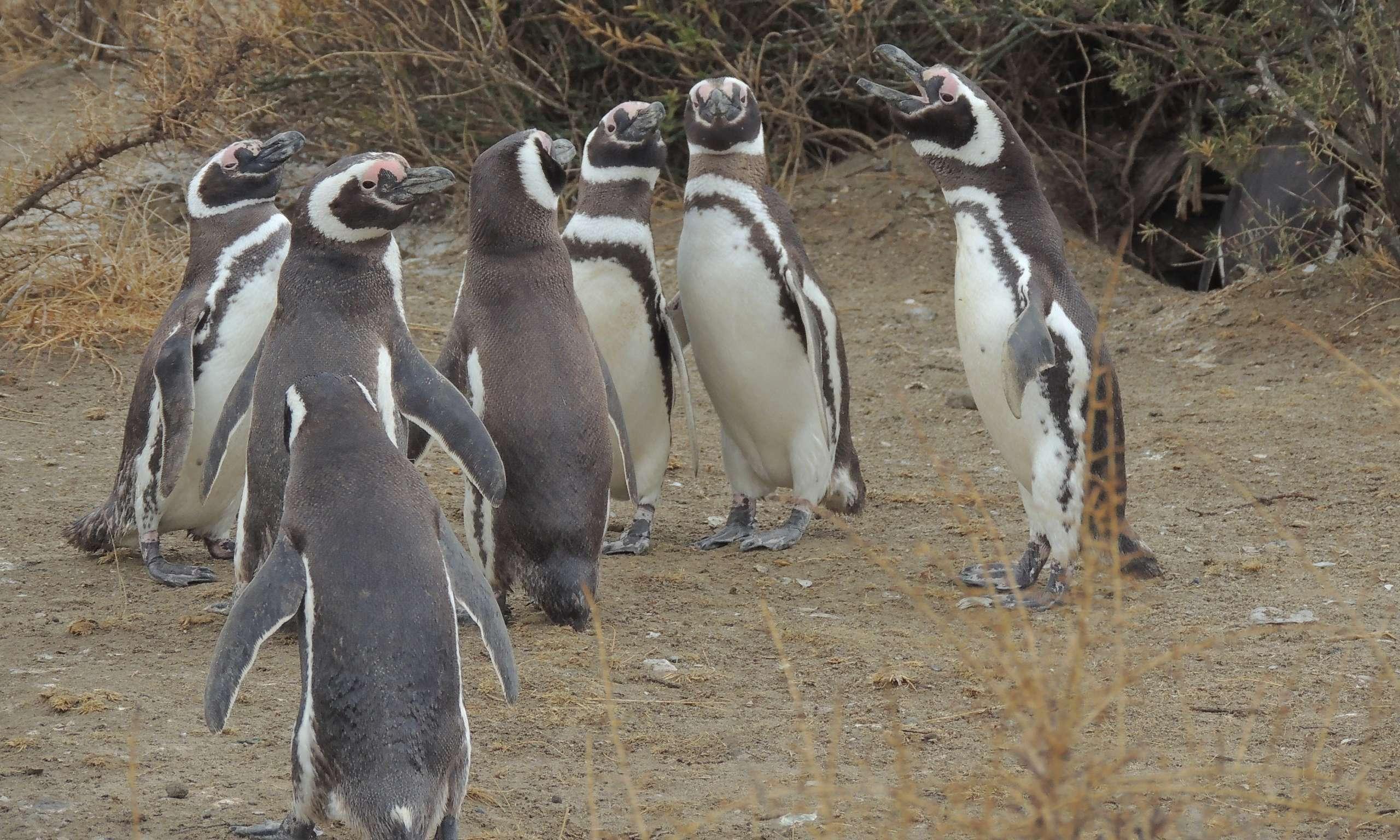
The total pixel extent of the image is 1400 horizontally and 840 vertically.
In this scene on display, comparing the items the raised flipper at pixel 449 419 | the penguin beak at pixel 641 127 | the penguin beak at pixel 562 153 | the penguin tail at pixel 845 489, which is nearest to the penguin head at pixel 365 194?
the raised flipper at pixel 449 419

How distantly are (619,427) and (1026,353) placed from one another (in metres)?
1.03

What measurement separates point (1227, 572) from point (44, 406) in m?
3.97

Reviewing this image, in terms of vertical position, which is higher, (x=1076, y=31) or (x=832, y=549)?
(x=1076, y=31)

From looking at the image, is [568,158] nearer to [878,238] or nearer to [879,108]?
[878,238]

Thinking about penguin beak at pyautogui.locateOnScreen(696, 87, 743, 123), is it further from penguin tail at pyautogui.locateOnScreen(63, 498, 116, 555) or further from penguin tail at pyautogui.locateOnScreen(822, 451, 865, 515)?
penguin tail at pyautogui.locateOnScreen(63, 498, 116, 555)

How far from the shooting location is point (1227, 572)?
420 centimetres

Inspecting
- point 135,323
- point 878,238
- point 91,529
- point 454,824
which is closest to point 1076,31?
point 878,238

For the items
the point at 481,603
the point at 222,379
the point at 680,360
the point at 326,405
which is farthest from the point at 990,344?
the point at 222,379

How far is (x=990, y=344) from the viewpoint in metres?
4.15

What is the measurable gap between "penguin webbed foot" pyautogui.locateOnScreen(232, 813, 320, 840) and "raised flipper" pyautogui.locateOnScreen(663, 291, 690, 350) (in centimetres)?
243

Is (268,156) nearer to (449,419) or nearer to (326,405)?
(449,419)

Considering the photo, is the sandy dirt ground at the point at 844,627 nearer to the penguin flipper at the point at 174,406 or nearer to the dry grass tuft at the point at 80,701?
the dry grass tuft at the point at 80,701

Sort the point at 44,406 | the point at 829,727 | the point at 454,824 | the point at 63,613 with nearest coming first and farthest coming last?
1. the point at 454,824
2. the point at 829,727
3. the point at 63,613
4. the point at 44,406

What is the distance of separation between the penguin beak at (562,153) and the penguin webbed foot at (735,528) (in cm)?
128
